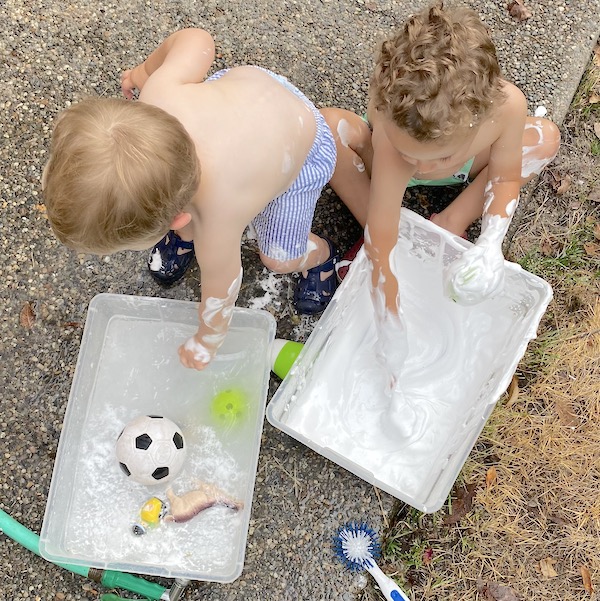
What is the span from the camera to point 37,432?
193 cm

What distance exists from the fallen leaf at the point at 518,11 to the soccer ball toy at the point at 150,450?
195cm

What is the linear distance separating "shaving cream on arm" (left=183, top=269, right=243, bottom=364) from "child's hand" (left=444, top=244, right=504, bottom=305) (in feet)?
2.05

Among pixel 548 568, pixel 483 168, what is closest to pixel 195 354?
pixel 483 168

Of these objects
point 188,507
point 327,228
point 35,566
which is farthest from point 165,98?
point 35,566

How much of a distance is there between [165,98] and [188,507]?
1149 millimetres

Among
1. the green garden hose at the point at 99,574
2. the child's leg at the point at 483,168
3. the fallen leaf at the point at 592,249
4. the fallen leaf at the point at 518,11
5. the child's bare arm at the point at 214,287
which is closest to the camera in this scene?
the child's bare arm at the point at 214,287

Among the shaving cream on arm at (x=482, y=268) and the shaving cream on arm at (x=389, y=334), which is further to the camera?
the shaving cream on arm at (x=389, y=334)

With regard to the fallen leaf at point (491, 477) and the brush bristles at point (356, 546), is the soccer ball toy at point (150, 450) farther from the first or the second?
the fallen leaf at point (491, 477)

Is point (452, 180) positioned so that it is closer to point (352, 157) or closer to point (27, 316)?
point (352, 157)

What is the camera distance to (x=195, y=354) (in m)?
1.80

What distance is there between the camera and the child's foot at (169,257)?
200 centimetres

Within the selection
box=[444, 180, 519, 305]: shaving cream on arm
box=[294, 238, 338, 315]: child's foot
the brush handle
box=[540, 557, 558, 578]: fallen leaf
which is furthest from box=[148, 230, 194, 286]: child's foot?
box=[540, 557, 558, 578]: fallen leaf

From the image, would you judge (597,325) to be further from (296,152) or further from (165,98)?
(165,98)

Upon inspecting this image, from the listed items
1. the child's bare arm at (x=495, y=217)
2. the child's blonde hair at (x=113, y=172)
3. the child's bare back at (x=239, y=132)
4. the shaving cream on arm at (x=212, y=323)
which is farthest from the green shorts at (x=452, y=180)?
the child's blonde hair at (x=113, y=172)
